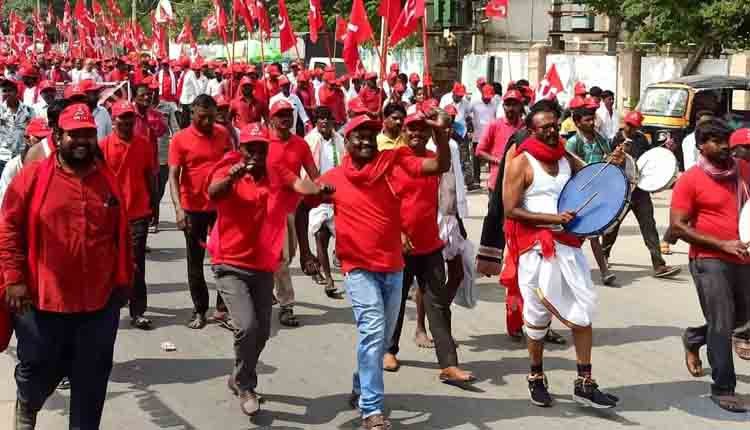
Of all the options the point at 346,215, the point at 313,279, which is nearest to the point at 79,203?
the point at 346,215

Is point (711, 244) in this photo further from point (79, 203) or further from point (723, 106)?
point (723, 106)

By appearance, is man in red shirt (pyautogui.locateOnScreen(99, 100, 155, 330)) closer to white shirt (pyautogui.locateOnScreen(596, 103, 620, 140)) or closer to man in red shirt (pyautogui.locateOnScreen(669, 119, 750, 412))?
man in red shirt (pyautogui.locateOnScreen(669, 119, 750, 412))

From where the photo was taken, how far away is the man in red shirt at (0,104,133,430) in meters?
5.12

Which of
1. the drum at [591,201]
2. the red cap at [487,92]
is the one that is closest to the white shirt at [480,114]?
the red cap at [487,92]

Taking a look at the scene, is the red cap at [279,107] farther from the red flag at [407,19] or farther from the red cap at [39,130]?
the red flag at [407,19]

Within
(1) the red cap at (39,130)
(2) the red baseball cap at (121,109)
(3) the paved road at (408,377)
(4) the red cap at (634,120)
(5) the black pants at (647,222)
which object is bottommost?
(3) the paved road at (408,377)

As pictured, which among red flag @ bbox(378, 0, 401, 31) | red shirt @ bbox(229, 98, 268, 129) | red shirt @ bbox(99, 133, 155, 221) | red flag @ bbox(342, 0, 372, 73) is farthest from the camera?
red shirt @ bbox(229, 98, 268, 129)

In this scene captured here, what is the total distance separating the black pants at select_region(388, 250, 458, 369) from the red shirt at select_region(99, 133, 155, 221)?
90.7 inches

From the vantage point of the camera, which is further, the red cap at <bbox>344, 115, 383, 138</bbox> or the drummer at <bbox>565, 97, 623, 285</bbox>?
the drummer at <bbox>565, 97, 623, 285</bbox>

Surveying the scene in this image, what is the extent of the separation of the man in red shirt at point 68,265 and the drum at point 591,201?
2.51 metres

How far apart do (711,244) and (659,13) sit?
745 inches

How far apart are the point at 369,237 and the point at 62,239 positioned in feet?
5.48

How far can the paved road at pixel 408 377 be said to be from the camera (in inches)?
250

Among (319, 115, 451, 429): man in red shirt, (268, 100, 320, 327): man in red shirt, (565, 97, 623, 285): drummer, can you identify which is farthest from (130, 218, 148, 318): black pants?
(565, 97, 623, 285): drummer
